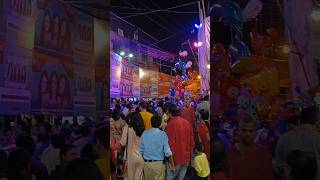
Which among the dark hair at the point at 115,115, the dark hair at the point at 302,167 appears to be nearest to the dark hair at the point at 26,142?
the dark hair at the point at 302,167

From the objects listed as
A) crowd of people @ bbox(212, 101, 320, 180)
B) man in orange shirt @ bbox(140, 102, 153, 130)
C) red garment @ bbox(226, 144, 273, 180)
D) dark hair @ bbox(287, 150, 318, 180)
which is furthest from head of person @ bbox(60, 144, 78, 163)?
man in orange shirt @ bbox(140, 102, 153, 130)

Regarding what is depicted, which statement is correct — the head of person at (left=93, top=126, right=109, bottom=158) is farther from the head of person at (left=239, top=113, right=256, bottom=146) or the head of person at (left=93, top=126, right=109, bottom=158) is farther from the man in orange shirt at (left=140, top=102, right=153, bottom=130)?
the man in orange shirt at (left=140, top=102, right=153, bottom=130)

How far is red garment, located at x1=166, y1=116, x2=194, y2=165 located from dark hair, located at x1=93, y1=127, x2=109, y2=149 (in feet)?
14.2

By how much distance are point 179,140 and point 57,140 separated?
540cm

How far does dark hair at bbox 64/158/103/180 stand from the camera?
3574 mm

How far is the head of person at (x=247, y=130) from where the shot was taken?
4.11 meters

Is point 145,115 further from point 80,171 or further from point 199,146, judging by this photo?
point 80,171

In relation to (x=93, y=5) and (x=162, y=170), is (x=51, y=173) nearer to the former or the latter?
(x=93, y=5)

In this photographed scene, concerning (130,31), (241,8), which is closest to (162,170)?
(241,8)

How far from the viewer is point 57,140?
374 centimetres

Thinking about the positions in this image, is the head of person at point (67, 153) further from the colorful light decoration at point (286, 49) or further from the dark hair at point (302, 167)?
the colorful light decoration at point (286, 49)

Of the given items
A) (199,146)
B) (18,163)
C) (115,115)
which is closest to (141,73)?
(115,115)

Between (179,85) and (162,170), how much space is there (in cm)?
2338

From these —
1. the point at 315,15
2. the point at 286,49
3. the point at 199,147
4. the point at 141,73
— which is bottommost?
the point at 199,147
